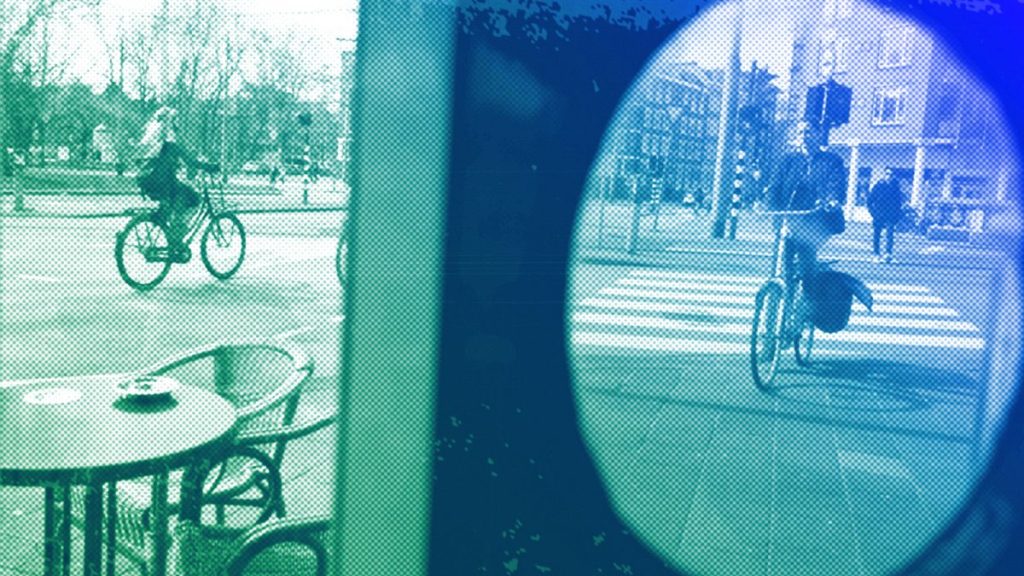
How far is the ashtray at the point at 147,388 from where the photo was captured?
2.41 meters

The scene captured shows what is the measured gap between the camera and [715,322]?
9.30m

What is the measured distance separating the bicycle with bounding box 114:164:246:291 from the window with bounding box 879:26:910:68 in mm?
39757

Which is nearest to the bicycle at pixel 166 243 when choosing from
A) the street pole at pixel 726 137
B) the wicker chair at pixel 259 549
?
the wicker chair at pixel 259 549

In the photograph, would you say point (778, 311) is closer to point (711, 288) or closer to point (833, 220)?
point (833, 220)

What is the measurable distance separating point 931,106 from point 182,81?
3261 cm

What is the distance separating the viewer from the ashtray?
2409mm

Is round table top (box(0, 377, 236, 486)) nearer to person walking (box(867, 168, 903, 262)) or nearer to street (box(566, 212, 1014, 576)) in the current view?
street (box(566, 212, 1014, 576))

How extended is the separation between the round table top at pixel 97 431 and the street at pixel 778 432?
995 millimetres

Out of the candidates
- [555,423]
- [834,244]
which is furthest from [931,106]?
[555,423]

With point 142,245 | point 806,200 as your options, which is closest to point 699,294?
point 806,200

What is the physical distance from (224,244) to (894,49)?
136 feet

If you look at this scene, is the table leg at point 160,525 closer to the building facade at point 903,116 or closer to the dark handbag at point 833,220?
the dark handbag at point 833,220

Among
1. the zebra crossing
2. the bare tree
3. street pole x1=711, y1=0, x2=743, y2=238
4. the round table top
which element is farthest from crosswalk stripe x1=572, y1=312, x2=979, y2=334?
the bare tree

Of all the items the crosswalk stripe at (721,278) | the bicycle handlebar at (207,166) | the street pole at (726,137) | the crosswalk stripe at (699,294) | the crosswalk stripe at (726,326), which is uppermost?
the street pole at (726,137)
